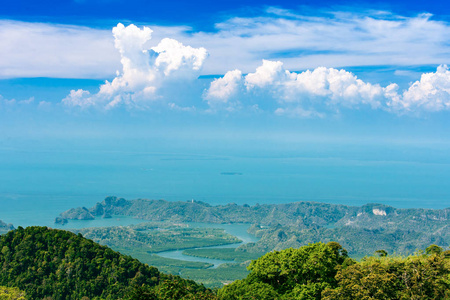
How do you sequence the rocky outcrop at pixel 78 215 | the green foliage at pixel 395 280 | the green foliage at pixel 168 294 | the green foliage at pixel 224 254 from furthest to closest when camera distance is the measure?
the rocky outcrop at pixel 78 215 → the green foliage at pixel 224 254 → the green foliage at pixel 395 280 → the green foliage at pixel 168 294

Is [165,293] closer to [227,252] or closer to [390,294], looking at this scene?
[390,294]

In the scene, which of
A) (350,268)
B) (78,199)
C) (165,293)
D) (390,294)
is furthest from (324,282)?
(78,199)

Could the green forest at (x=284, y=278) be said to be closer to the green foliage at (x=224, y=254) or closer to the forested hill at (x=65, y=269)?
the forested hill at (x=65, y=269)

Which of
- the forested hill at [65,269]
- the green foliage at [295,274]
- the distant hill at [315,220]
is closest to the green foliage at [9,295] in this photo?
the forested hill at [65,269]

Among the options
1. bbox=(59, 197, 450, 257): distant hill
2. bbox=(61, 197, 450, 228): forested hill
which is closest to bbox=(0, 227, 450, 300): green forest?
bbox=(59, 197, 450, 257): distant hill

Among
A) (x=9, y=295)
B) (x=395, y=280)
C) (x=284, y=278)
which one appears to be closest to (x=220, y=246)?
(x=9, y=295)

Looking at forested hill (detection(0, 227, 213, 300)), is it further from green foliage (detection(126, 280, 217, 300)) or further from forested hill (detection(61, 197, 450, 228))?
forested hill (detection(61, 197, 450, 228))
